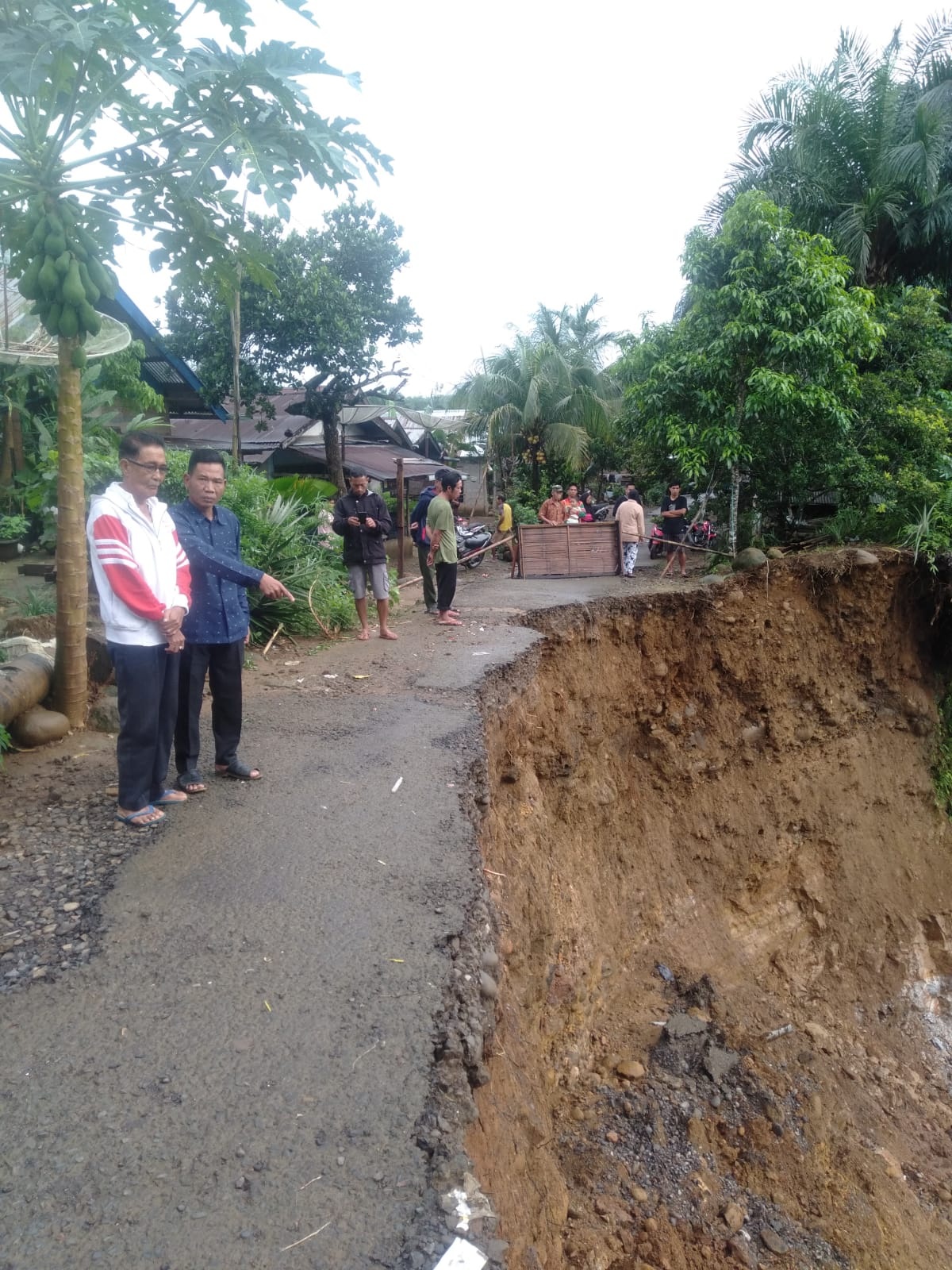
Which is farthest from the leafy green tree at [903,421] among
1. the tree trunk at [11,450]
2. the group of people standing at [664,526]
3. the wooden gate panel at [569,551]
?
the tree trunk at [11,450]

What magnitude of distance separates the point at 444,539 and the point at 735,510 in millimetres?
5910

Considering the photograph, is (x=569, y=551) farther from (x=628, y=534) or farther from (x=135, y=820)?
(x=135, y=820)

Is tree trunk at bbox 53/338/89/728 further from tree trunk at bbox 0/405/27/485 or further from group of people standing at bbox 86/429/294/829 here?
tree trunk at bbox 0/405/27/485

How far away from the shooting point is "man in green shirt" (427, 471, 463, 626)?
920cm

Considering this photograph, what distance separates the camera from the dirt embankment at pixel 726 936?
4.86 m

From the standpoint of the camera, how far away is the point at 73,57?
3.93 m

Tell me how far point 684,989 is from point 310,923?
552cm

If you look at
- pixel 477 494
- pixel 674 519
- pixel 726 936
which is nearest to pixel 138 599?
pixel 726 936

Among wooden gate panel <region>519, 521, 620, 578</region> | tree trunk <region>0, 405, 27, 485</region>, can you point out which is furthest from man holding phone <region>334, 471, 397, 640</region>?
wooden gate panel <region>519, 521, 620, 578</region>

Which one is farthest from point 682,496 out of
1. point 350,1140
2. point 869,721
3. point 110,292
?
point 350,1140

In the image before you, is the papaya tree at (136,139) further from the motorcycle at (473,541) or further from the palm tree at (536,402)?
the palm tree at (536,402)

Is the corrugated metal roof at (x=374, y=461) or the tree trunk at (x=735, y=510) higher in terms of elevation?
the corrugated metal roof at (x=374, y=461)

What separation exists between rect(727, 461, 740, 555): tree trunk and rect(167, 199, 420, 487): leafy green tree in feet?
30.8

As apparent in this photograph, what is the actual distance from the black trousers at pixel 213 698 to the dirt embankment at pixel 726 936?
1655mm
